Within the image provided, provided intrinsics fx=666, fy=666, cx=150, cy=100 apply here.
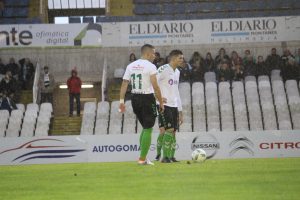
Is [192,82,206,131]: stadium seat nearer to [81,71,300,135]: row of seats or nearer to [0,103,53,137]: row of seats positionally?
[81,71,300,135]: row of seats

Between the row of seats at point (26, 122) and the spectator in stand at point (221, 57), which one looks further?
the spectator in stand at point (221, 57)

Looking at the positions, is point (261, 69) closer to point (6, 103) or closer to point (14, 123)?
point (14, 123)

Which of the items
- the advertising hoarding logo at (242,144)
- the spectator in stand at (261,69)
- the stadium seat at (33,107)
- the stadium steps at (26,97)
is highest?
the spectator in stand at (261,69)

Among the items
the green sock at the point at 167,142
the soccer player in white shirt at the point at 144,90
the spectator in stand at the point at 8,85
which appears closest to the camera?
the soccer player in white shirt at the point at 144,90

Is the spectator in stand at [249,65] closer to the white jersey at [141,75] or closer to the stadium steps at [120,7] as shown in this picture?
the stadium steps at [120,7]

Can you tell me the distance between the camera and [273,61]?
1062 inches

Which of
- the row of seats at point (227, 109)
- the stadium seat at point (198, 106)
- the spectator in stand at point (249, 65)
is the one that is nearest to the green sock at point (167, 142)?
the row of seats at point (227, 109)

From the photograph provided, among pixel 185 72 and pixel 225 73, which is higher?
pixel 185 72

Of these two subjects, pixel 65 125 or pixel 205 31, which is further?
pixel 205 31

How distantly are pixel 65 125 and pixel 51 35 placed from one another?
12.8 feet

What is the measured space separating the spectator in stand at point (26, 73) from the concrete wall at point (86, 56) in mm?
1023

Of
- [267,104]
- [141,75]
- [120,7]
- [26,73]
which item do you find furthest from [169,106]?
[120,7]

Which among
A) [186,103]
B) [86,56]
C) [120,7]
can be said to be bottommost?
[186,103]

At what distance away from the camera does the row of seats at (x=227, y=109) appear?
24844mm
